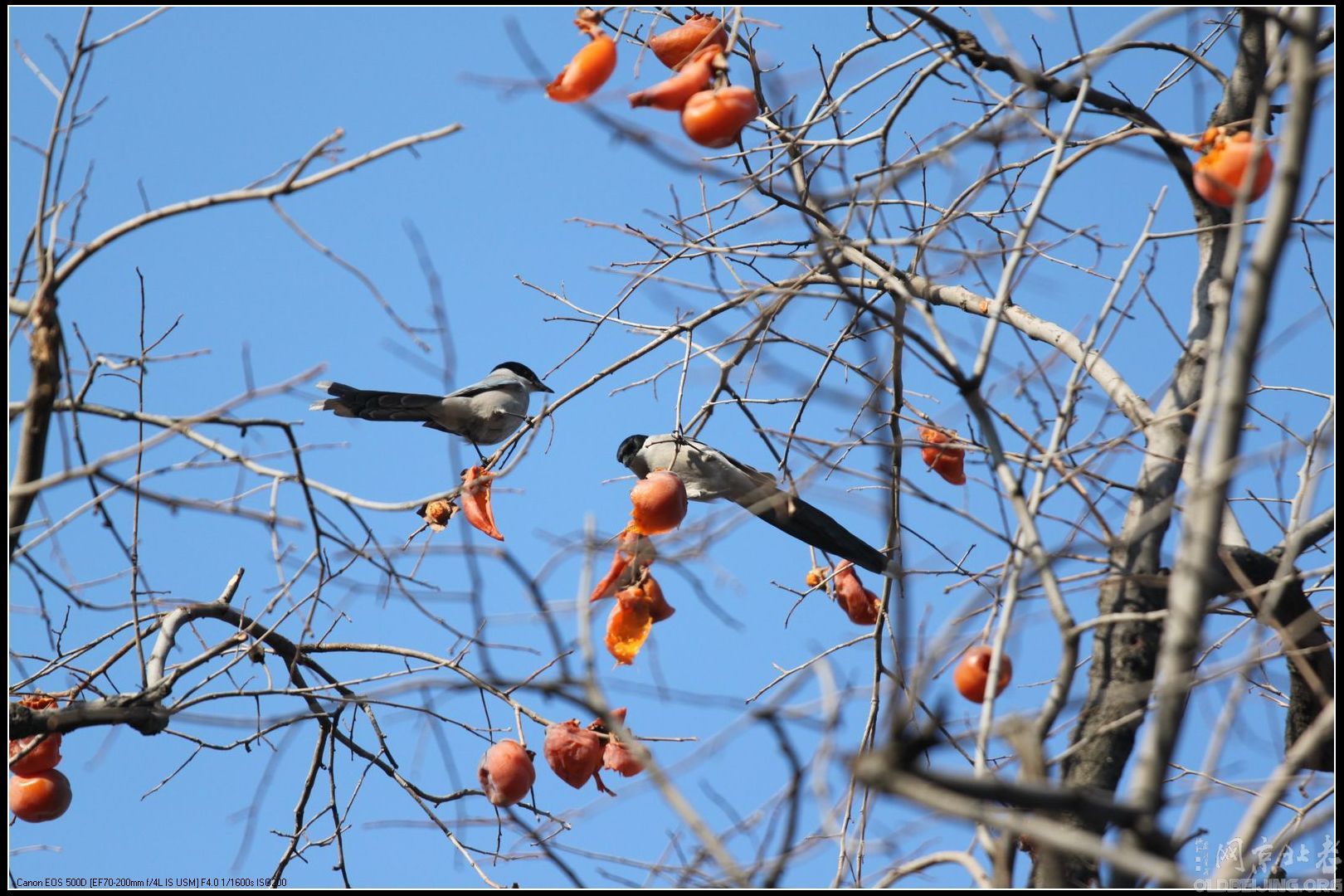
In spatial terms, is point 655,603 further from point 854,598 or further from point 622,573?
point 854,598

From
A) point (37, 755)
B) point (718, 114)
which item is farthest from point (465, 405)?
point (718, 114)

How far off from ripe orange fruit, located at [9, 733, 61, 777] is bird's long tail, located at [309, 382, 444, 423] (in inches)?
73.3

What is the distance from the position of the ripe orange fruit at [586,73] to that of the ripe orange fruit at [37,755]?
1967mm

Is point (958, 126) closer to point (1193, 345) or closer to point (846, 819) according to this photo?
point (1193, 345)

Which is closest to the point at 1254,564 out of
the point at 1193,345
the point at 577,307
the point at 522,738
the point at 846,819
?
the point at 1193,345

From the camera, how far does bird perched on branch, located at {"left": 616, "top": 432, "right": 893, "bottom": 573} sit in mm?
4320

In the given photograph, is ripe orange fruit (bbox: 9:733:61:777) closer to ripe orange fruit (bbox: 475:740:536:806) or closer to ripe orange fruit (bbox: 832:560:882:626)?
ripe orange fruit (bbox: 475:740:536:806)

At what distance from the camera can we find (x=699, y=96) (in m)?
2.65

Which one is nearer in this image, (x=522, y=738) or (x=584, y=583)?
(x=584, y=583)

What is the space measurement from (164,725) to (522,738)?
0.92 m

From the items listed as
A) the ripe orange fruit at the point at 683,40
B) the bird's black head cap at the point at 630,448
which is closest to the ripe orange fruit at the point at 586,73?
the ripe orange fruit at the point at 683,40

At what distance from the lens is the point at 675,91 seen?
2723 mm

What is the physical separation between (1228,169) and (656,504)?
1.70 metres

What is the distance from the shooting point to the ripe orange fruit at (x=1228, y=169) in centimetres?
245
